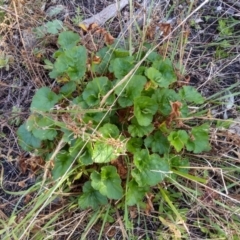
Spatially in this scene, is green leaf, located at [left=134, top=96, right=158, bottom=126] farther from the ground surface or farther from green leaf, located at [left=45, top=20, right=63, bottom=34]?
green leaf, located at [left=45, top=20, right=63, bottom=34]

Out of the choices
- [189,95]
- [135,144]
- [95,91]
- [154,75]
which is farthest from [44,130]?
[189,95]

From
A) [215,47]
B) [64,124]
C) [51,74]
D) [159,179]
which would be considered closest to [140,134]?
[159,179]

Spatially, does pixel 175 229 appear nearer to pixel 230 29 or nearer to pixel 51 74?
pixel 51 74

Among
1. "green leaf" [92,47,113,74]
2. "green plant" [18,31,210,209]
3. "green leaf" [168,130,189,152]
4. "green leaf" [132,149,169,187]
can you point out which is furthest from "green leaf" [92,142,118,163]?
"green leaf" [92,47,113,74]

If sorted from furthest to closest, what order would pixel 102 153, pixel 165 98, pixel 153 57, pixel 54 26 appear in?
pixel 54 26
pixel 153 57
pixel 165 98
pixel 102 153

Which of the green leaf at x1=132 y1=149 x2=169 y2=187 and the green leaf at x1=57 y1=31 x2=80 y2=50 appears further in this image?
the green leaf at x1=57 y1=31 x2=80 y2=50

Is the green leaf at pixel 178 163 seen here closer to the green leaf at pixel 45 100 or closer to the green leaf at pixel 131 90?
the green leaf at pixel 131 90

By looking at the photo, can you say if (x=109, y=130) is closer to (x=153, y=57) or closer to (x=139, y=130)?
(x=139, y=130)
